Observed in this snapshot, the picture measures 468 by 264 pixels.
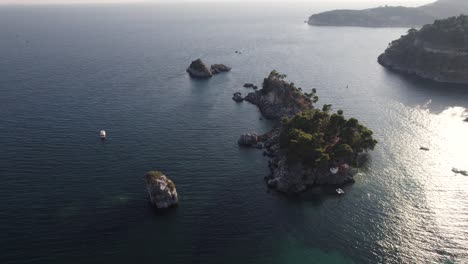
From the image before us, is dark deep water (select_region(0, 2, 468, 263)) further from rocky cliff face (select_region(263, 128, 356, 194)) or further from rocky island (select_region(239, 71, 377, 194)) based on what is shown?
rocky island (select_region(239, 71, 377, 194))

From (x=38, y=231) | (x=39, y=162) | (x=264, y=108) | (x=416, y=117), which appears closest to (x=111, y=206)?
(x=38, y=231)

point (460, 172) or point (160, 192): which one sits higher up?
point (160, 192)

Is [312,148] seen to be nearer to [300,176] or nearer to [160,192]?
[300,176]

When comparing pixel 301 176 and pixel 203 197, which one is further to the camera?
pixel 301 176

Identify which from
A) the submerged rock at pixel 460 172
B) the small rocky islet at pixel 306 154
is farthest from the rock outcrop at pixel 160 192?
the submerged rock at pixel 460 172

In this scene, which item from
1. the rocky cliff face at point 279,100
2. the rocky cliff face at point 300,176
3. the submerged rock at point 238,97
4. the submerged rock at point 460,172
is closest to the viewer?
the rocky cliff face at point 300,176

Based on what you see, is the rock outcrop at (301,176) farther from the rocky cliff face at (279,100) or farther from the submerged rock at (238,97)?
the submerged rock at (238,97)

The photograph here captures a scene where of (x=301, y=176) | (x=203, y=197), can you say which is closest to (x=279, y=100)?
(x=301, y=176)

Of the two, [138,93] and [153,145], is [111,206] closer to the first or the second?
[153,145]
